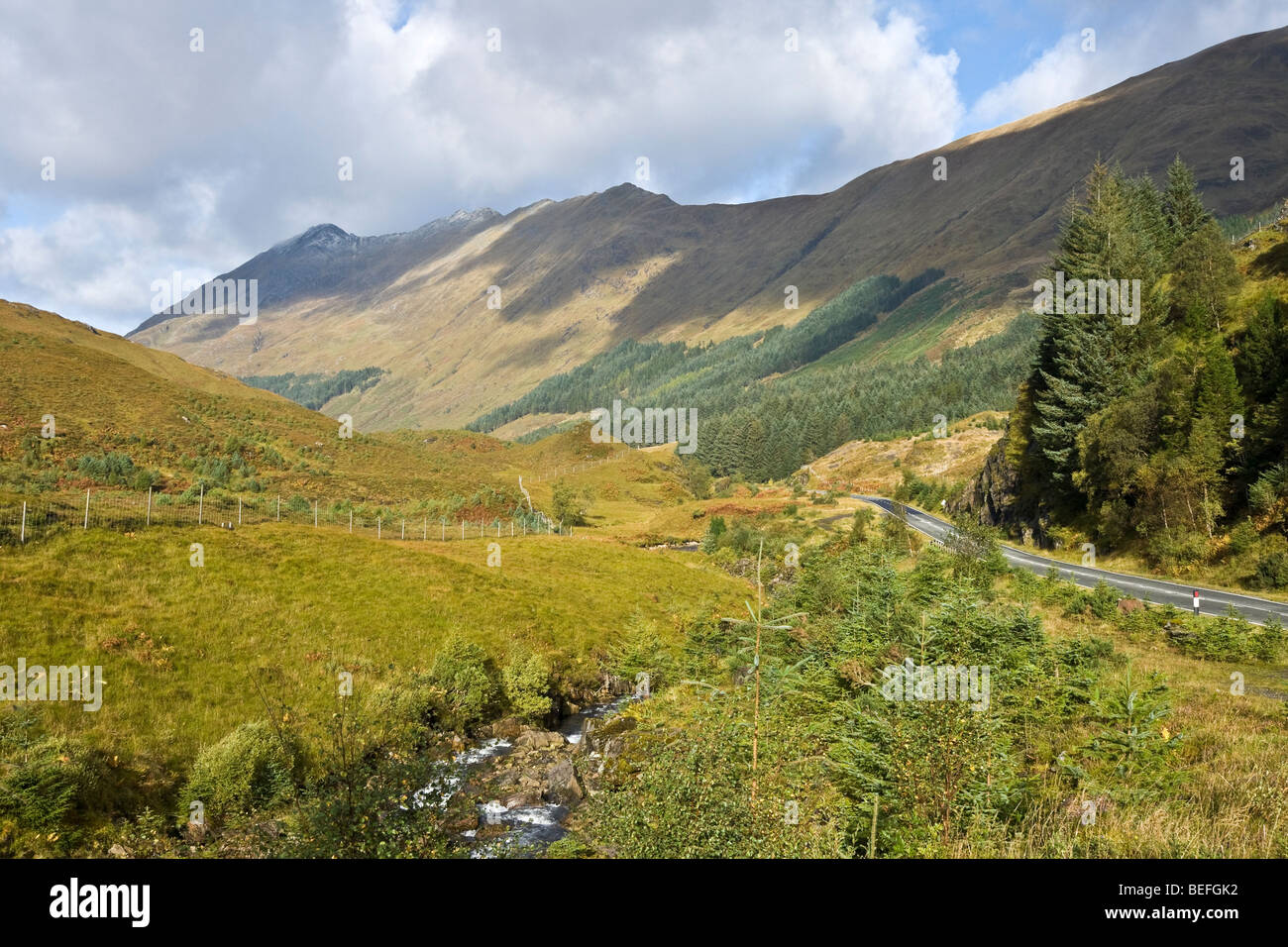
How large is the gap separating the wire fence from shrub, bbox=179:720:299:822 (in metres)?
15.2

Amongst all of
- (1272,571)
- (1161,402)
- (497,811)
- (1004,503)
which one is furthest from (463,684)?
(1004,503)

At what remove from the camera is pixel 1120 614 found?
25609 mm

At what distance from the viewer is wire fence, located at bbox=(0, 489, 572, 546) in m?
27.3

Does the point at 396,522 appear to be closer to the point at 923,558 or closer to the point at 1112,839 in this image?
the point at 923,558

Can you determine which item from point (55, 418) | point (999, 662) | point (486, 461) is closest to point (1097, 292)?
point (999, 662)

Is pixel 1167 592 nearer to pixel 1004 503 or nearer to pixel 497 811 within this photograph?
pixel 1004 503

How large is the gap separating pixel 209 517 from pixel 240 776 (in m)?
26.3

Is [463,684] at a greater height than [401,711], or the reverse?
[463,684]

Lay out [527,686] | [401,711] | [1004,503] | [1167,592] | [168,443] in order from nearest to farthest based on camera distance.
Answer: [401,711], [527,686], [1167,592], [1004,503], [168,443]

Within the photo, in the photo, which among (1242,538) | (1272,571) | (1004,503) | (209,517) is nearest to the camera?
(1272,571)

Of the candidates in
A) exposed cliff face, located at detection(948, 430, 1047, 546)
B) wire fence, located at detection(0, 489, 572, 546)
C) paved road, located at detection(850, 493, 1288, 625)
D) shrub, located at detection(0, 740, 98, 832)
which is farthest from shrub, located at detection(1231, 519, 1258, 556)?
wire fence, located at detection(0, 489, 572, 546)

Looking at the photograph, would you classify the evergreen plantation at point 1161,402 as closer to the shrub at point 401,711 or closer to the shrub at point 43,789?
the shrub at point 401,711

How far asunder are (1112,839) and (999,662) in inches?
324

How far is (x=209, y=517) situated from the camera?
128 feet
